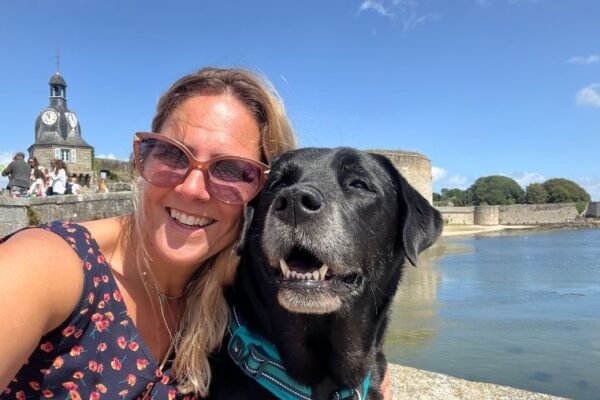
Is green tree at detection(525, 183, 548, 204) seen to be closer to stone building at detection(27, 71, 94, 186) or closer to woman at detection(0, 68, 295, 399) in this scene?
stone building at detection(27, 71, 94, 186)

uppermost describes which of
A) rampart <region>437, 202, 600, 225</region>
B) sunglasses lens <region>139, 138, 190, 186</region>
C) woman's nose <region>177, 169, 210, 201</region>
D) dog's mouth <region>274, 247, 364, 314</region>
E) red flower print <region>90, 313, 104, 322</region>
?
sunglasses lens <region>139, 138, 190, 186</region>

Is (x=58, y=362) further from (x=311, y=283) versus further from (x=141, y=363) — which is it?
(x=311, y=283)

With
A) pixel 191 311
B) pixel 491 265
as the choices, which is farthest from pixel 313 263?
pixel 491 265

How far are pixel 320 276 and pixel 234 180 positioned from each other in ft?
2.03

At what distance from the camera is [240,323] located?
8.52ft

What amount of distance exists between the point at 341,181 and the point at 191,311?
103 centimetres

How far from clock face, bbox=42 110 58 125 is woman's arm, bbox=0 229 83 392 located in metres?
55.6

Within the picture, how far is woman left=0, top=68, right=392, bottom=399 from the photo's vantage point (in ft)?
6.03

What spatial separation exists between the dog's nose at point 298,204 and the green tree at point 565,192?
105 metres

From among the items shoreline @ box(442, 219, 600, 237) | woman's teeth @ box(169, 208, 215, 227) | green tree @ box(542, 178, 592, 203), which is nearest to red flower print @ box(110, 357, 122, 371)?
woman's teeth @ box(169, 208, 215, 227)

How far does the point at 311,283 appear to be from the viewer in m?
2.32

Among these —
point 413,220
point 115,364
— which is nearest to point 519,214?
point 413,220

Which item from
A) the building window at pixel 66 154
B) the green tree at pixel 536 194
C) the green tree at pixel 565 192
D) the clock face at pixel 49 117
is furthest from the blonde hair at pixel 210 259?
the green tree at pixel 536 194

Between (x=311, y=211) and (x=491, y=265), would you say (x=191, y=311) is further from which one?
(x=491, y=265)
